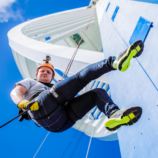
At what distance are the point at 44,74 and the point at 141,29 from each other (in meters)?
1.60

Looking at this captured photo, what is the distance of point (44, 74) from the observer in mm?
4652

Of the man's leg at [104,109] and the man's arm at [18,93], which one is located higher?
the man's arm at [18,93]

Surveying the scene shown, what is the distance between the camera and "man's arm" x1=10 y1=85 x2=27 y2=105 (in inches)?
164

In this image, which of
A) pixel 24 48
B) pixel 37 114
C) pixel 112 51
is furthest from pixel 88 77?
pixel 24 48

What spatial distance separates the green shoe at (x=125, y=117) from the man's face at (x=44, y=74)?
66.2 inches

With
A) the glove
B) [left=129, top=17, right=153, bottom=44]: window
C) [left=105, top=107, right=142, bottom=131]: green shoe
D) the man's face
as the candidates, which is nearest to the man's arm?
the glove

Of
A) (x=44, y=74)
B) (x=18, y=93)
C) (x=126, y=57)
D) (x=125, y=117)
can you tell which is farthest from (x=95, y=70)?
(x=44, y=74)

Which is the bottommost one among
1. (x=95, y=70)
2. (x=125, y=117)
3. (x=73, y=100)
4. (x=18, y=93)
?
(x=125, y=117)

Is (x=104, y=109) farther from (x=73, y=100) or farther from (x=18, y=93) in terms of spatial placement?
(x=18, y=93)

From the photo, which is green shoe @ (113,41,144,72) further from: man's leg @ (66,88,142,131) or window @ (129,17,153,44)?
man's leg @ (66,88,142,131)

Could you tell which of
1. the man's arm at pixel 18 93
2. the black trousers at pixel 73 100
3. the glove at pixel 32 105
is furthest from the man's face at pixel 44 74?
the glove at pixel 32 105

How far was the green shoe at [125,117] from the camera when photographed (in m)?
3.00

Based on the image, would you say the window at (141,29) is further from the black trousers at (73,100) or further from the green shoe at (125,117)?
the green shoe at (125,117)

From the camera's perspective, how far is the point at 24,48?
9125 millimetres
